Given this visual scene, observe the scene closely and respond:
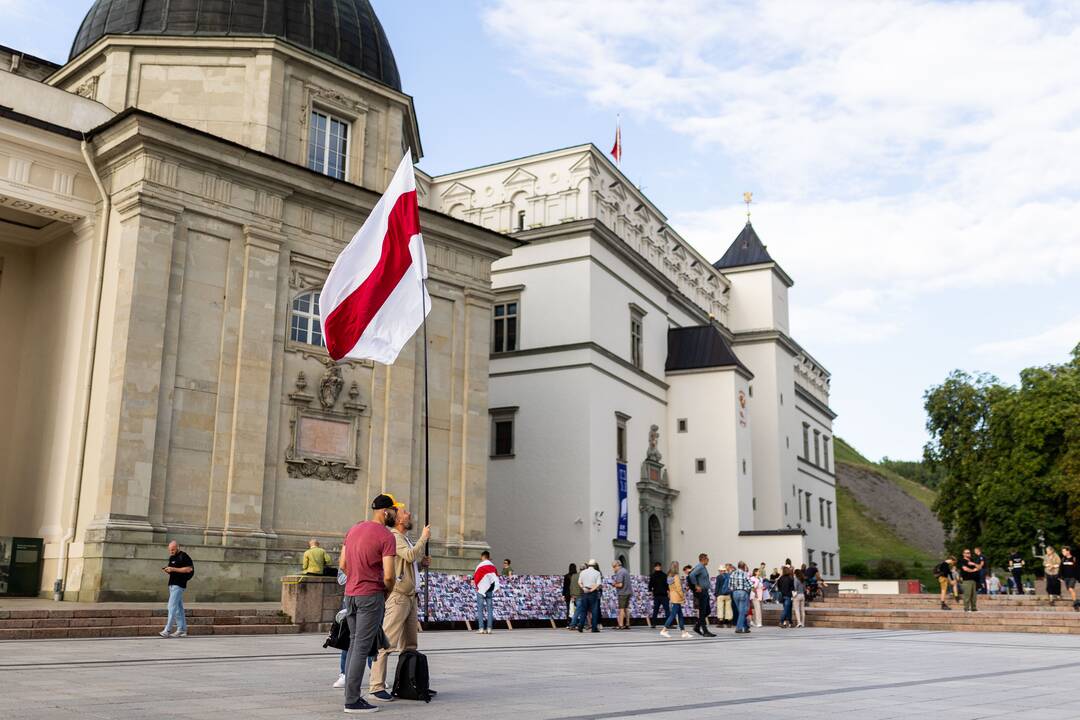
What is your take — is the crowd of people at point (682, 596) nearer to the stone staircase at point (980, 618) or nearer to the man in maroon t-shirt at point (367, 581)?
the stone staircase at point (980, 618)

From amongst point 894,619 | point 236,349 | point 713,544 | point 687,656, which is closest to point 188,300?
point 236,349

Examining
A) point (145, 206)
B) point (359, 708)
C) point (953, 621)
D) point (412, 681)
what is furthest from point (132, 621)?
point (953, 621)

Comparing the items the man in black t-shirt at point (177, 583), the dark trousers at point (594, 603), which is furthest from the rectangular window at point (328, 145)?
the man in black t-shirt at point (177, 583)

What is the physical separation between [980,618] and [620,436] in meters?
15.5

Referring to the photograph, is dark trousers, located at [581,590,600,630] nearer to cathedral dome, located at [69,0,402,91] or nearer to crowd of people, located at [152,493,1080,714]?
crowd of people, located at [152,493,1080,714]

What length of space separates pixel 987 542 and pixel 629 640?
3546 centimetres

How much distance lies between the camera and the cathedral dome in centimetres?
2798

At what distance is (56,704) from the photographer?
27.8 ft

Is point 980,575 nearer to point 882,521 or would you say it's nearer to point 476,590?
point 476,590

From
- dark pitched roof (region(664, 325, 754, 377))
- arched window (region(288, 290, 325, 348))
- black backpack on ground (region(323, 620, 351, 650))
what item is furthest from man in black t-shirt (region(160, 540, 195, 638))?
dark pitched roof (region(664, 325, 754, 377))

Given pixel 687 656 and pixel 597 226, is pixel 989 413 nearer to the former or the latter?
pixel 597 226

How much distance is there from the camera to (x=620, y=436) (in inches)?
1580

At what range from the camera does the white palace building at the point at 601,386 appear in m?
37.4

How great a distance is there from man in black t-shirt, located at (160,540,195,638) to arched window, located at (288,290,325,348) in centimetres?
1008
